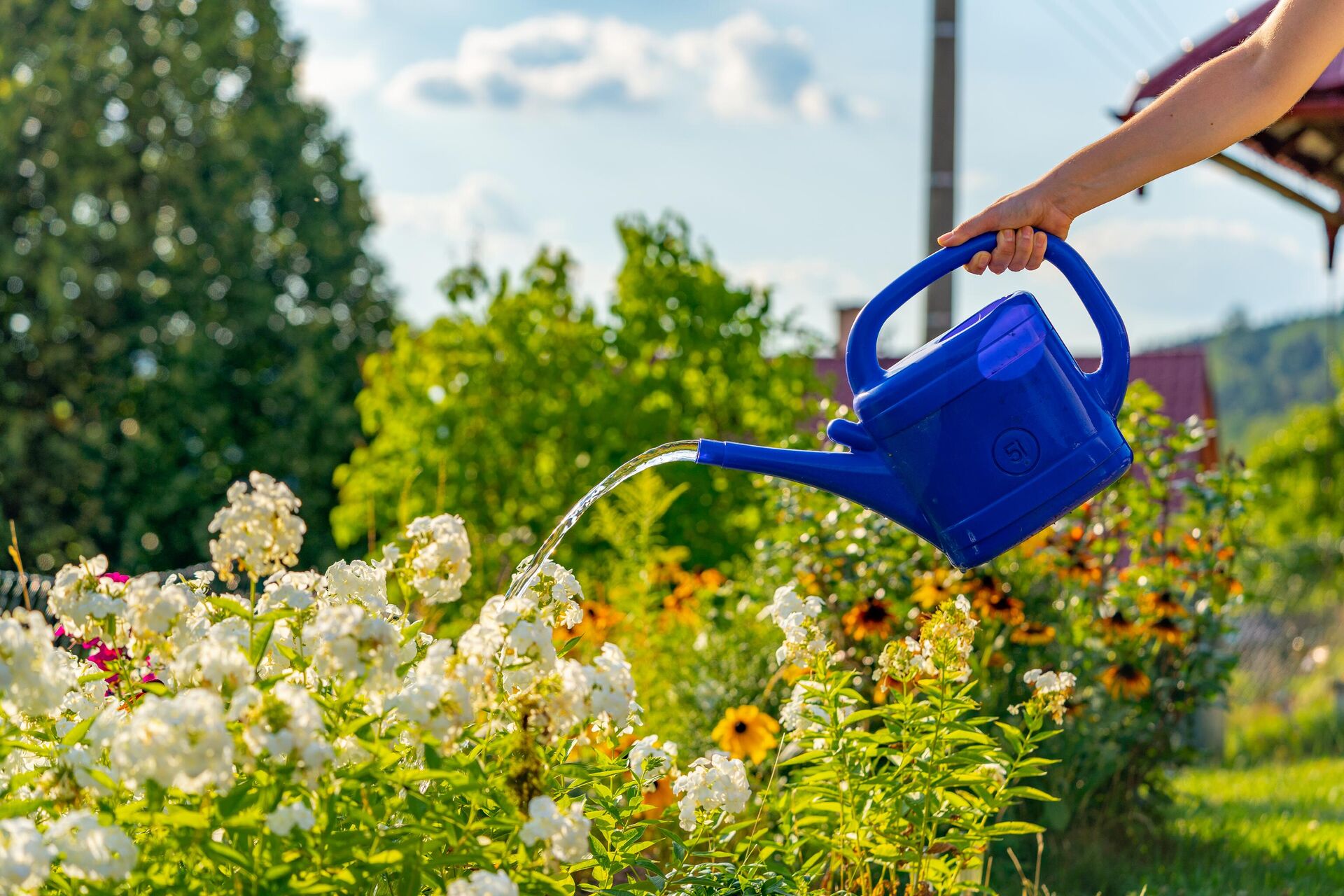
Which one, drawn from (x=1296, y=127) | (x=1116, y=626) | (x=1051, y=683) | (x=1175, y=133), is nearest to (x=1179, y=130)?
(x=1175, y=133)

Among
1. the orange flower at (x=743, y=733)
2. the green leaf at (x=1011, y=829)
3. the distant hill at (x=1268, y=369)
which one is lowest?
the green leaf at (x=1011, y=829)

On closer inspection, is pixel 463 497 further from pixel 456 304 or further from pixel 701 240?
pixel 701 240

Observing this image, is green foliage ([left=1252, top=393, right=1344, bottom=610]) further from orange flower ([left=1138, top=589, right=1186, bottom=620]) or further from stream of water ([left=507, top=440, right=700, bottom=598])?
stream of water ([left=507, top=440, right=700, bottom=598])

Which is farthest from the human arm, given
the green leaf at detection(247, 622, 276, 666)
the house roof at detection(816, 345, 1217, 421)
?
the house roof at detection(816, 345, 1217, 421)

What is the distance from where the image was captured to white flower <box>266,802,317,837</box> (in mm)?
1344

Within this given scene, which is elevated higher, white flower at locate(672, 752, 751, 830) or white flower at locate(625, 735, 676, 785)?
white flower at locate(625, 735, 676, 785)

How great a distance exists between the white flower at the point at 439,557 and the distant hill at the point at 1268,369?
59984 mm

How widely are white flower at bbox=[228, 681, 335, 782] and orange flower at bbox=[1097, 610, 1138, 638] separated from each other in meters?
2.80

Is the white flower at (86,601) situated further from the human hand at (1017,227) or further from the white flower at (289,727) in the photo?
the human hand at (1017,227)

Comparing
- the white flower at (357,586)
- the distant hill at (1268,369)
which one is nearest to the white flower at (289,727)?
the white flower at (357,586)

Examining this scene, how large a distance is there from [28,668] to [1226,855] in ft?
11.0

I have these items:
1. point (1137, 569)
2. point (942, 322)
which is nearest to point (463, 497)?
point (942, 322)

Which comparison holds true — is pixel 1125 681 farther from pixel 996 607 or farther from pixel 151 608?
pixel 151 608

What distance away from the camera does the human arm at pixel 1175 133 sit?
1882 mm
